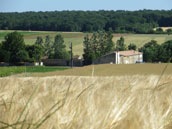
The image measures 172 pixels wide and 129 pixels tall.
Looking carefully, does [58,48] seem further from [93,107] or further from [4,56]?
[93,107]

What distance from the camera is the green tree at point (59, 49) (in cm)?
6694

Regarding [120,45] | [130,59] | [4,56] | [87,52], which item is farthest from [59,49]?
[130,59]

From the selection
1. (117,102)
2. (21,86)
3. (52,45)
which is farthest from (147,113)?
(52,45)

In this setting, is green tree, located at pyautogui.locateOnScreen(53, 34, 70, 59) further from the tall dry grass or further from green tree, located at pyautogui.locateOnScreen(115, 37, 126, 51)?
the tall dry grass

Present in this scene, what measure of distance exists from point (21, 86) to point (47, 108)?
46 centimetres

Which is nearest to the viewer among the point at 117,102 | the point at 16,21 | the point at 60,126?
the point at 60,126

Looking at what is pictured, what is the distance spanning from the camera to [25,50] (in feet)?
214

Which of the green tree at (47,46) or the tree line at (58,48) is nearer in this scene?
the tree line at (58,48)

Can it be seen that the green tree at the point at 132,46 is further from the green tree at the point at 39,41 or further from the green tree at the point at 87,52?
the green tree at the point at 39,41

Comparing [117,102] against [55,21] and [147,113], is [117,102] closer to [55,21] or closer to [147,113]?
[147,113]

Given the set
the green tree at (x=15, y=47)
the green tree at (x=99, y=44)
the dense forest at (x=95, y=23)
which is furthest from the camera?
the dense forest at (x=95, y=23)

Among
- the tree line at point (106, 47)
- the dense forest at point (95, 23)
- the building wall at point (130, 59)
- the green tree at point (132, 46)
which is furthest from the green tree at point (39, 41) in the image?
the building wall at point (130, 59)

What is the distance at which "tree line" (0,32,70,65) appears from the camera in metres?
63.3

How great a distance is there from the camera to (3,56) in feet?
210
